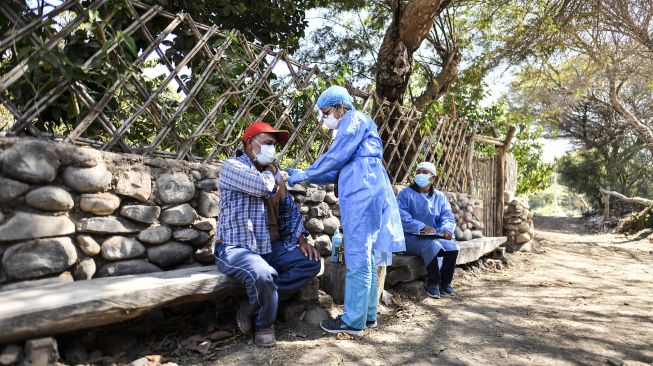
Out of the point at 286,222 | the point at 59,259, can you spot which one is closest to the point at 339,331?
the point at 286,222

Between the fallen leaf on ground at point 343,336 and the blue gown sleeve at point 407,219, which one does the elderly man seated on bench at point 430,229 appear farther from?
the fallen leaf on ground at point 343,336

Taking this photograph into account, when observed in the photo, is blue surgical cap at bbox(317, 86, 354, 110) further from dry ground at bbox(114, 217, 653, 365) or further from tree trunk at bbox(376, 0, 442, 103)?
tree trunk at bbox(376, 0, 442, 103)

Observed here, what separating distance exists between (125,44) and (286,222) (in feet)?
4.94

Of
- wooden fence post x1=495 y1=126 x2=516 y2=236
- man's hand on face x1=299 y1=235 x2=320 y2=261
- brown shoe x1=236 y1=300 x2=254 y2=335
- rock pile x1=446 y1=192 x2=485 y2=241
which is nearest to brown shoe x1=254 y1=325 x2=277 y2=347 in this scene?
brown shoe x1=236 y1=300 x2=254 y2=335

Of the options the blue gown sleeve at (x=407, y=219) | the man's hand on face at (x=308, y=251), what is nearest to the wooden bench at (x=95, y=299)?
the man's hand on face at (x=308, y=251)

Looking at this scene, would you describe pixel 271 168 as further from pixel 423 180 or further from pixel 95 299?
pixel 423 180

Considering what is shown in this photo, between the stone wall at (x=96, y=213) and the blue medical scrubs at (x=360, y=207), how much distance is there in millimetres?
860

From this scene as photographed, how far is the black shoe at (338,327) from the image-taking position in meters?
2.98

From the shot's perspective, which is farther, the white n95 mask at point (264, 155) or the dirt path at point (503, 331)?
the white n95 mask at point (264, 155)

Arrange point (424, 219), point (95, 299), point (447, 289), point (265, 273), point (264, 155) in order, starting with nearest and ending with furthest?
1. point (95, 299)
2. point (265, 273)
3. point (264, 155)
4. point (447, 289)
5. point (424, 219)

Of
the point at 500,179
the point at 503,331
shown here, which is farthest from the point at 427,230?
the point at 500,179

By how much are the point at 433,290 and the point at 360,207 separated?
160cm

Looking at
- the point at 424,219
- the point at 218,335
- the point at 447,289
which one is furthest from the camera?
the point at 424,219

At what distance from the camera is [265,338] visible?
8.74 ft
